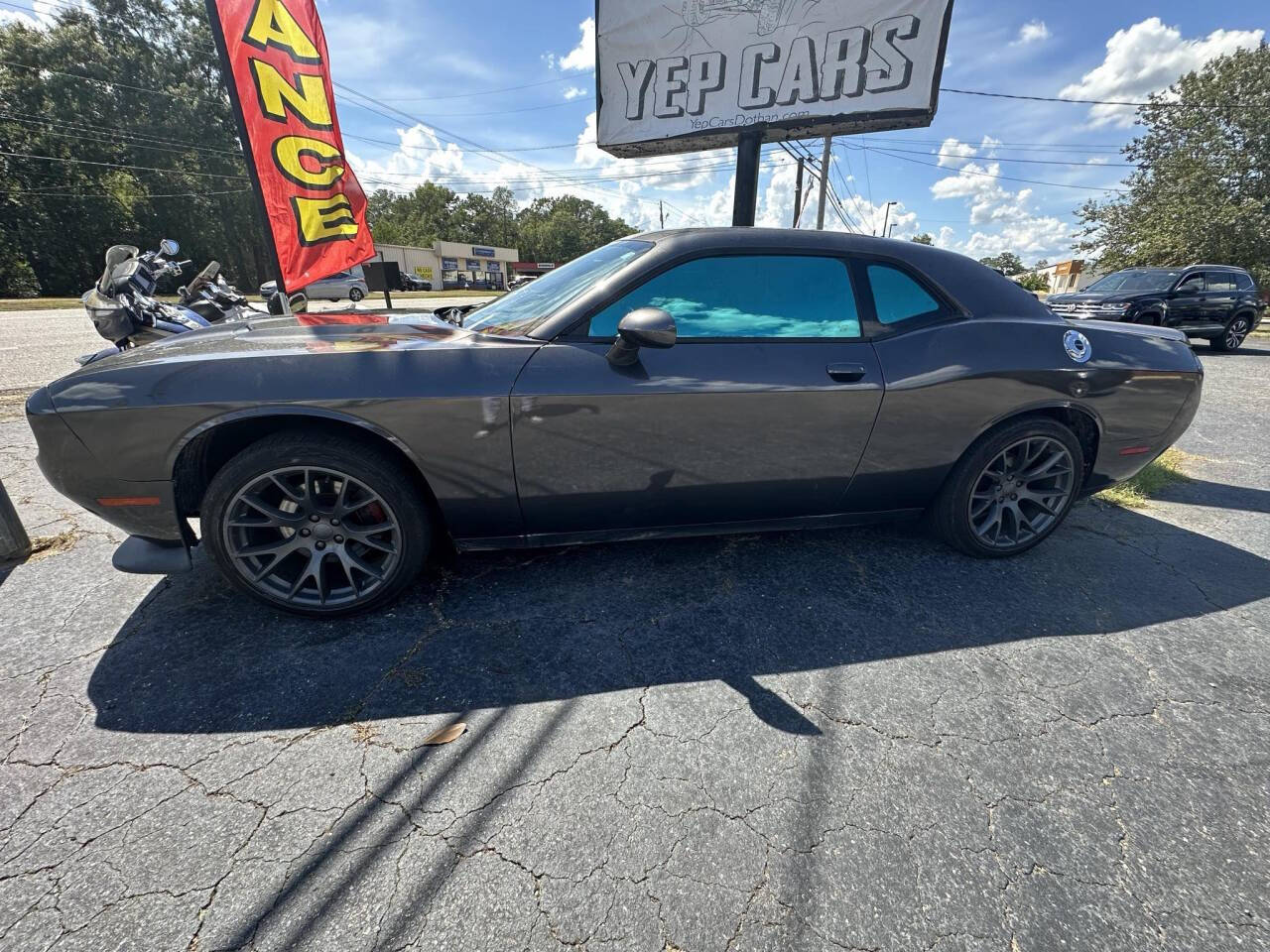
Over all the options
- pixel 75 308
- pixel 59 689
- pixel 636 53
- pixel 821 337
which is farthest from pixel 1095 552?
Result: pixel 75 308

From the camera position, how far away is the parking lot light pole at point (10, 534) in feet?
8.14

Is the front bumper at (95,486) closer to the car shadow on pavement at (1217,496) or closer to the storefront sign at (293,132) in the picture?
the storefront sign at (293,132)

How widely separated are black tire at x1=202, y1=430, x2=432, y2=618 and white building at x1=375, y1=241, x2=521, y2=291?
174ft

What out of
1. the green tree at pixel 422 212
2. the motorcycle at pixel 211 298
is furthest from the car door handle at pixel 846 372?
the green tree at pixel 422 212

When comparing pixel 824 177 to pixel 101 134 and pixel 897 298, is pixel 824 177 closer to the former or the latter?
pixel 897 298

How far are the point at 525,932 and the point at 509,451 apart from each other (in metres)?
1.39

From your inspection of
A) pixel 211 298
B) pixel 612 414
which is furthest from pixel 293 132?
pixel 612 414

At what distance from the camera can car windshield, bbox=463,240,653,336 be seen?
87.9 inches

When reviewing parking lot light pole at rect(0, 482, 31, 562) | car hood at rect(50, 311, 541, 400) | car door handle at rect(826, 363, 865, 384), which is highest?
car hood at rect(50, 311, 541, 400)

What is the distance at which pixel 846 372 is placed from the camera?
2248 mm

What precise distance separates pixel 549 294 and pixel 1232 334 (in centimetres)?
1571

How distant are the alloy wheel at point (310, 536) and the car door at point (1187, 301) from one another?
567 inches

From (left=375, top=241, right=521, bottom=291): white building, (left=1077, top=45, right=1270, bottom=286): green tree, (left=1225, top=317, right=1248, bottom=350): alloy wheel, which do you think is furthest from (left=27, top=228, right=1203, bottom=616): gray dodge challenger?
(left=375, top=241, right=521, bottom=291): white building

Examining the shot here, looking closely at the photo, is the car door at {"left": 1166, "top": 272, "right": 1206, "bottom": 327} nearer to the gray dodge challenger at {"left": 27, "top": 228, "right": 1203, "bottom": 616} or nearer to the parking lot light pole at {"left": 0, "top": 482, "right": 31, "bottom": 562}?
the gray dodge challenger at {"left": 27, "top": 228, "right": 1203, "bottom": 616}
